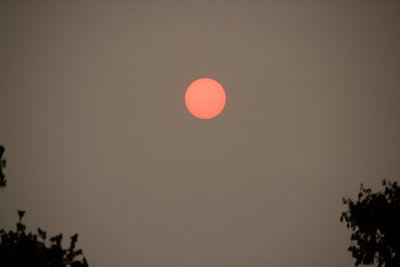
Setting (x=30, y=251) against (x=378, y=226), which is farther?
(x=378, y=226)

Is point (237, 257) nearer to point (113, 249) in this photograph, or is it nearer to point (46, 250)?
point (113, 249)

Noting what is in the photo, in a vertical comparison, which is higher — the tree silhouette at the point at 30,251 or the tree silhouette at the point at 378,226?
the tree silhouette at the point at 378,226

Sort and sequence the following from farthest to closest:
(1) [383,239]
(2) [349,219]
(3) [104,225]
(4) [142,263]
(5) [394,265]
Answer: (3) [104,225]
(4) [142,263]
(2) [349,219]
(1) [383,239]
(5) [394,265]

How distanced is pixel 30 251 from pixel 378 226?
2407 cm

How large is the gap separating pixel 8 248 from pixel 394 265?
24.7m

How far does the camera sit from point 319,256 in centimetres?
13725

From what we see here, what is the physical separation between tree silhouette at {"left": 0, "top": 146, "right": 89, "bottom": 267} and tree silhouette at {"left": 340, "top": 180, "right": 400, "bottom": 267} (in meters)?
21.9

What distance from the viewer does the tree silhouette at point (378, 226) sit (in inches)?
973

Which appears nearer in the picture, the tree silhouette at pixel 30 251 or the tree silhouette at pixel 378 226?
the tree silhouette at pixel 30 251

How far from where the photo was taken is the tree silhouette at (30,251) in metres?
12.9

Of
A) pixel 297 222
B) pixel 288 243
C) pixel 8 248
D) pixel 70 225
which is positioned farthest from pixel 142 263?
pixel 8 248

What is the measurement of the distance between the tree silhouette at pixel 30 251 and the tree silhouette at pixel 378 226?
71.8 feet

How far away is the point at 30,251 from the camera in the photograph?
12992mm

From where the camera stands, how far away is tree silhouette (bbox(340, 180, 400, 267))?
2472 cm
